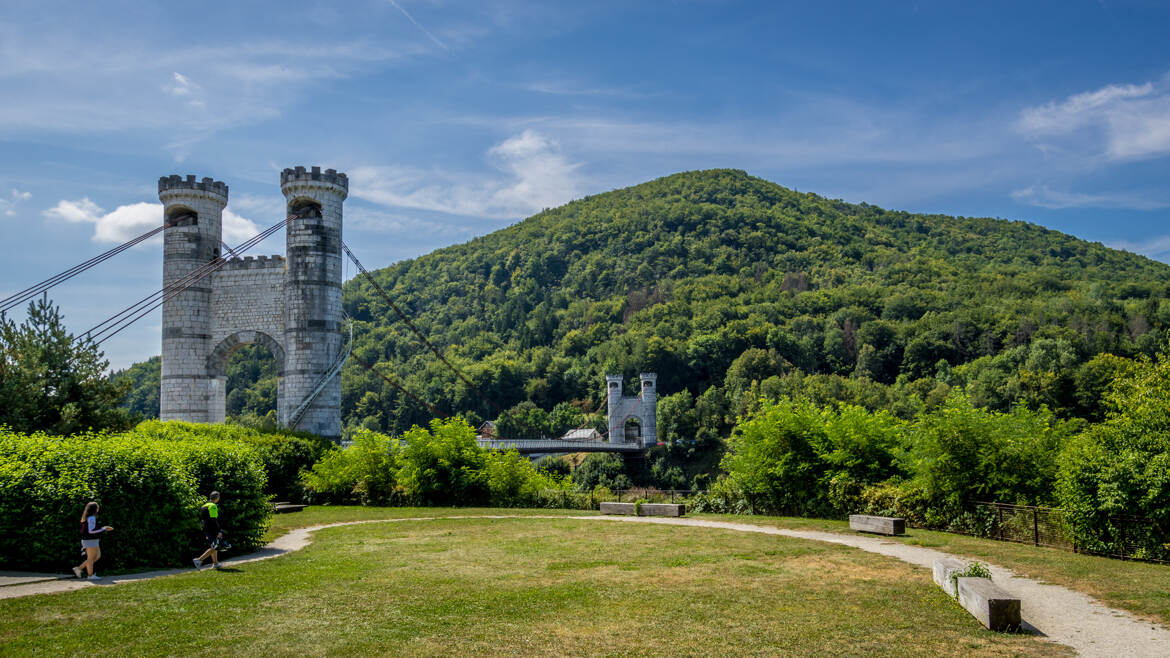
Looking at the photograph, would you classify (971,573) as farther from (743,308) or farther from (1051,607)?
(743,308)

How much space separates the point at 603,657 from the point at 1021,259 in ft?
504

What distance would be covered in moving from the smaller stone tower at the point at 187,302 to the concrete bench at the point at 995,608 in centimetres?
2944

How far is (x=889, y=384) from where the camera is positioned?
314 ft

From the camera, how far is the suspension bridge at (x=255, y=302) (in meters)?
31.2

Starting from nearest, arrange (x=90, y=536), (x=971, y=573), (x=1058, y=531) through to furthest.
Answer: (x=971, y=573)
(x=90, y=536)
(x=1058, y=531)

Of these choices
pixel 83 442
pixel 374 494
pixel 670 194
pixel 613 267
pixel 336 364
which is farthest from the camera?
pixel 670 194

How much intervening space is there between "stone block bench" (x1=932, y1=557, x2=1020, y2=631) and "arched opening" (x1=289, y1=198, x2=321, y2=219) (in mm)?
27799

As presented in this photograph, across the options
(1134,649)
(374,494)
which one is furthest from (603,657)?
(374,494)

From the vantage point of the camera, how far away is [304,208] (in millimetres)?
32594

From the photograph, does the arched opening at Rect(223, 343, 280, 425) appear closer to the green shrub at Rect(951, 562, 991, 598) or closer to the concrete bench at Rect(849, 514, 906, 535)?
the concrete bench at Rect(849, 514, 906, 535)

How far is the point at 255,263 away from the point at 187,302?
2913 mm

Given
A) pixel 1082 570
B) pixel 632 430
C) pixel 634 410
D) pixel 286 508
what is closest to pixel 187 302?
pixel 286 508

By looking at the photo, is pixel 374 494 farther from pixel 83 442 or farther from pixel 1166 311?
pixel 1166 311

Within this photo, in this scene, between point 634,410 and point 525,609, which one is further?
point 634,410
